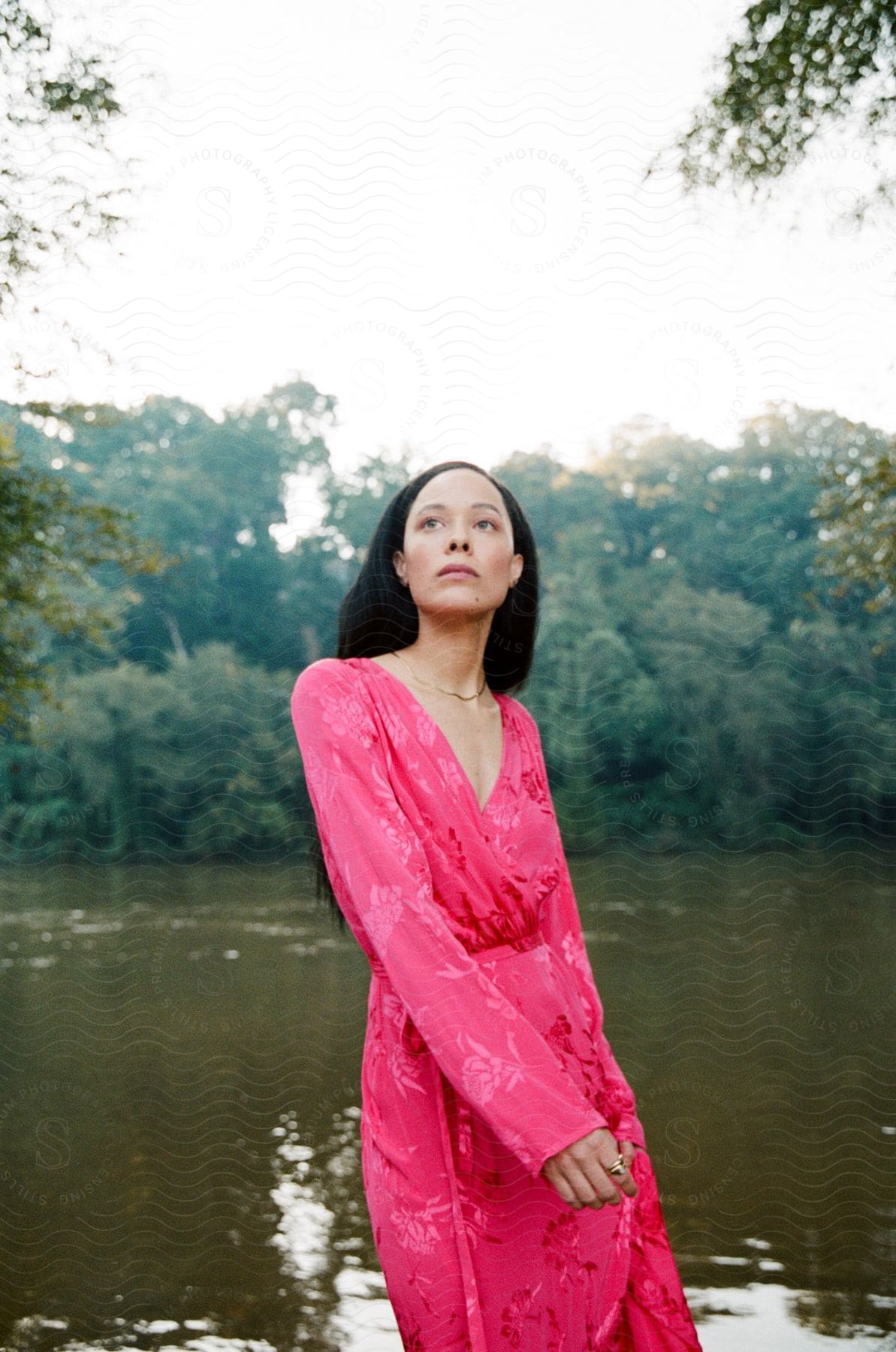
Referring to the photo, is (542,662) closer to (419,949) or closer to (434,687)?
(434,687)

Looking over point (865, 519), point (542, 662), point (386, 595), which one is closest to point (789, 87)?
point (865, 519)

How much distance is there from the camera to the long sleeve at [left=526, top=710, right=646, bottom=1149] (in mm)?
1328

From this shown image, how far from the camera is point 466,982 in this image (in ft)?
3.49

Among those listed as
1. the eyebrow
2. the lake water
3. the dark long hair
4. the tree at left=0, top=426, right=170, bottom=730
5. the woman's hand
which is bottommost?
the lake water

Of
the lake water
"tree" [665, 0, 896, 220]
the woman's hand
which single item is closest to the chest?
the woman's hand

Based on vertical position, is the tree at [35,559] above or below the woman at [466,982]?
above

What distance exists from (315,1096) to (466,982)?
3.00 metres

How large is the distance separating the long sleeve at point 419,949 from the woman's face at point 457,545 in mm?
197

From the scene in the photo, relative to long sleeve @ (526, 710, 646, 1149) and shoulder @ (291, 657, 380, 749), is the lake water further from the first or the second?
shoulder @ (291, 657, 380, 749)

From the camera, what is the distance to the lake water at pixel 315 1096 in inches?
91.7

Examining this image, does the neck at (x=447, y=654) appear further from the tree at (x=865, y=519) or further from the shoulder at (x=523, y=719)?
the tree at (x=865, y=519)

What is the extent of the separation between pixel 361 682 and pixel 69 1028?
4.33m

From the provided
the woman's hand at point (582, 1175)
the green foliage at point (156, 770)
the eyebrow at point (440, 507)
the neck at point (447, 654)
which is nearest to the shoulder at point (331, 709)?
the neck at point (447, 654)

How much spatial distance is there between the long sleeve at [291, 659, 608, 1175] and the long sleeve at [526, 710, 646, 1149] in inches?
9.0
